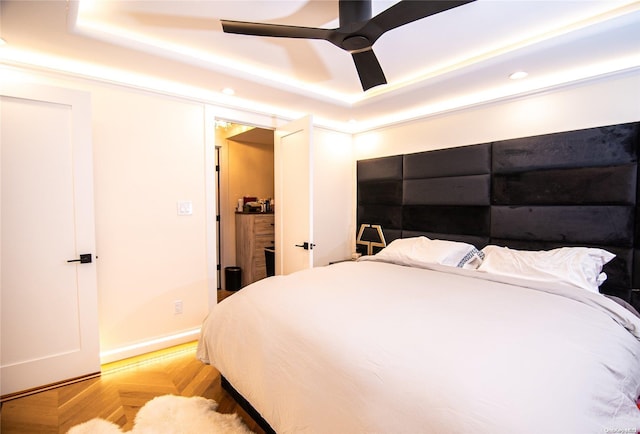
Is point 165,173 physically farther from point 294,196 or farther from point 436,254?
point 436,254

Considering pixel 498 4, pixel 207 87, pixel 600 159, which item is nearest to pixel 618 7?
pixel 498 4

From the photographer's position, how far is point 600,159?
7.35 ft

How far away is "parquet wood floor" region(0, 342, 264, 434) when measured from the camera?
5.97ft

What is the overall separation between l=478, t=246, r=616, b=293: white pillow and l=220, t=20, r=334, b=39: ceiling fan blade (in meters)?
1.99

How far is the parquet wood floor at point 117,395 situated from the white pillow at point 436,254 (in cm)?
169

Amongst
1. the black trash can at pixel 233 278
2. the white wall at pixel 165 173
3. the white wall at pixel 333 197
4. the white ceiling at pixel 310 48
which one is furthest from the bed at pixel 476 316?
the black trash can at pixel 233 278

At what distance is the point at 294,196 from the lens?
316 centimetres

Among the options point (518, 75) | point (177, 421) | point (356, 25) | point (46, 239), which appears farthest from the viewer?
point (518, 75)

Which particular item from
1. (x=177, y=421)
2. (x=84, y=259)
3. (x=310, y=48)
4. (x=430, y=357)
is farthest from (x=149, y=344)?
(x=310, y=48)

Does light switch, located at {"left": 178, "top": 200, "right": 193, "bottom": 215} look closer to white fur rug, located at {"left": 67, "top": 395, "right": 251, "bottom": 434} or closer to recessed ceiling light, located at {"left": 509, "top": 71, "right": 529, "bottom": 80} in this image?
white fur rug, located at {"left": 67, "top": 395, "right": 251, "bottom": 434}

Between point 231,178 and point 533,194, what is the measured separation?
12.6ft

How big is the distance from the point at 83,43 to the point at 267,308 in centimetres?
205

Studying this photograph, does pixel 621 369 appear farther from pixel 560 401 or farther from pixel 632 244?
pixel 632 244

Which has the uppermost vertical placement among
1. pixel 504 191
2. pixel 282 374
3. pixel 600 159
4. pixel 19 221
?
pixel 600 159
